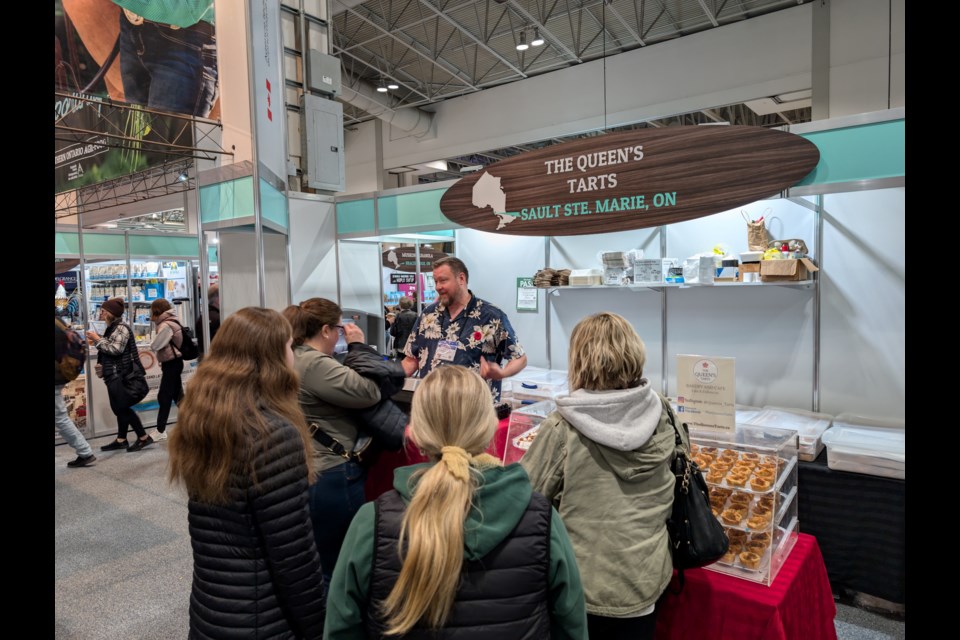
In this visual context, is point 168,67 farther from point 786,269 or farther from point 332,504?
point 786,269

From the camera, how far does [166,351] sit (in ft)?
20.6

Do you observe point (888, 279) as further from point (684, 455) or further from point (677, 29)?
point (677, 29)

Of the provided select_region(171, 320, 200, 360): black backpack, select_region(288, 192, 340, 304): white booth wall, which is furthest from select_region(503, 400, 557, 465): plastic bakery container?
select_region(171, 320, 200, 360): black backpack

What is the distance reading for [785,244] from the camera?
3580mm

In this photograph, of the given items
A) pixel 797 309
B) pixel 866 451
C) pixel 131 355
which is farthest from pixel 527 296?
pixel 131 355

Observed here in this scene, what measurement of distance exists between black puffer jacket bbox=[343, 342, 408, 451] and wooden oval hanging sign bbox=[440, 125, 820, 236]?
1.65m

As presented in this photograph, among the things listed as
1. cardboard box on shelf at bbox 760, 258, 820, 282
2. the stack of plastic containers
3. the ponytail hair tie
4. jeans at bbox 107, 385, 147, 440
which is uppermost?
cardboard box on shelf at bbox 760, 258, 820, 282

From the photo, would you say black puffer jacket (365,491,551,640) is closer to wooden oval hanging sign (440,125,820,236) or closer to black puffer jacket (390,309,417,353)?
wooden oval hanging sign (440,125,820,236)

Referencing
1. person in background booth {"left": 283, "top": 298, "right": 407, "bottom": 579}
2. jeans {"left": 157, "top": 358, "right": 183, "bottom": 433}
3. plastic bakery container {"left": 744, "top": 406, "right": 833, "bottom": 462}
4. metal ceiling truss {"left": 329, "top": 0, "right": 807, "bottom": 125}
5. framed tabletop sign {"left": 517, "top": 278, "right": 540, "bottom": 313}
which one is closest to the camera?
person in background booth {"left": 283, "top": 298, "right": 407, "bottom": 579}

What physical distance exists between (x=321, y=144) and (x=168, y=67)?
1443 mm

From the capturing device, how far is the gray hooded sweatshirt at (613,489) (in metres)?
1.58

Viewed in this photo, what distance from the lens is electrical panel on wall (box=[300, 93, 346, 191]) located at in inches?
203

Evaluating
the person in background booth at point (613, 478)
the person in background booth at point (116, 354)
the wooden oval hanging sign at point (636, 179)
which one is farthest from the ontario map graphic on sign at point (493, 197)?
the person in background booth at point (116, 354)
